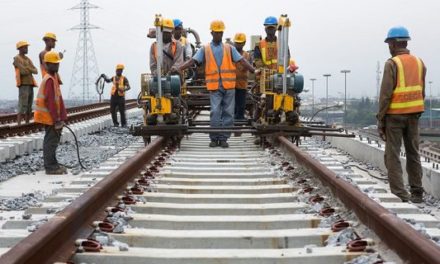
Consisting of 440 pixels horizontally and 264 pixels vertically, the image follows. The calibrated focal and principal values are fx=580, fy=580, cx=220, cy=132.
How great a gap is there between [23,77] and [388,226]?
10664 mm

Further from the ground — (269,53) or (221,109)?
(269,53)

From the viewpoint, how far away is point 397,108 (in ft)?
18.4

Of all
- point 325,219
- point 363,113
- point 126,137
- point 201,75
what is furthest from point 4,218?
point 363,113

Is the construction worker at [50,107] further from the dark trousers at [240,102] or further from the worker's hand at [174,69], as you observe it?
the dark trousers at [240,102]

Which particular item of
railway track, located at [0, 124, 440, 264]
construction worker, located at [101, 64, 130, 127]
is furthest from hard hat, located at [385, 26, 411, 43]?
construction worker, located at [101, 64, 130, 127]

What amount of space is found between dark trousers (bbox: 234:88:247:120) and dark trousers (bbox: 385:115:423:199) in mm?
4843

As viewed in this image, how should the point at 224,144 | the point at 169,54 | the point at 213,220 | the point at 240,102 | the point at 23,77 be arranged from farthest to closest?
the point at 23,77, the point at 240,102, the point at 169,54, the point at 224,144, the point at 213,220

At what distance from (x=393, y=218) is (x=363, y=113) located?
14.2m

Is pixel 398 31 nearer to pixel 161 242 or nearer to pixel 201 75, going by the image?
pixel 161 242

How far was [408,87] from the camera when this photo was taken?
5547mm

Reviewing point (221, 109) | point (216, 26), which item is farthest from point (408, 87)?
point (221, 109)

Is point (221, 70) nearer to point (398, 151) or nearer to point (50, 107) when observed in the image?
point (50, 107)

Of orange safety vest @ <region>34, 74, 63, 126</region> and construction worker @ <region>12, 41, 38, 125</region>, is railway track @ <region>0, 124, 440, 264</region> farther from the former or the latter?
construction worker @ <region>12, 41, 38, 125</region>

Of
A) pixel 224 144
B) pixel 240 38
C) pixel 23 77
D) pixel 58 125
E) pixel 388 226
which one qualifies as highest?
pixel 240 38
